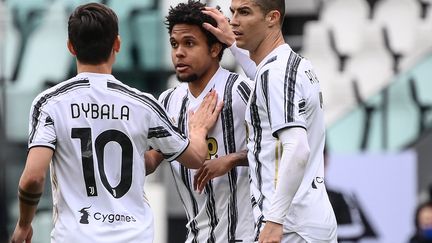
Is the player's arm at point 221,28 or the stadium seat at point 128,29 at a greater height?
the stadium seat at point 128,29

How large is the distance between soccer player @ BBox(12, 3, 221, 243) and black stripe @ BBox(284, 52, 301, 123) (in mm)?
685

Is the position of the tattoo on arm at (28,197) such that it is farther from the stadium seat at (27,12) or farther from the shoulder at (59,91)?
the stadium seat at (27,12)

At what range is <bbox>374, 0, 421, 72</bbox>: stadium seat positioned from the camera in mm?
14203

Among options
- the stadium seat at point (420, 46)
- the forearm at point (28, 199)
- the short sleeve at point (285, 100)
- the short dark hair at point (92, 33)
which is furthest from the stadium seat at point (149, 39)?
the forearm at point (28, 199)

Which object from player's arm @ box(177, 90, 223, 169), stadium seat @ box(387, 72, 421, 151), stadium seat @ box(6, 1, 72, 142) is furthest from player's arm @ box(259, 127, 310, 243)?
stadium seat @ box(6, 1, 72, 142)

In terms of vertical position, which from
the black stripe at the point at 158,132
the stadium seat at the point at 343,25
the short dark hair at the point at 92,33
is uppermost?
the stadium seat at the point at 343,25

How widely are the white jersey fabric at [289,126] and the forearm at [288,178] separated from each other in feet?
0.52

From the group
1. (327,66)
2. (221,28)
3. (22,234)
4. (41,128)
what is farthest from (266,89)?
(327,66)

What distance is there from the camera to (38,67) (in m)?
15.6

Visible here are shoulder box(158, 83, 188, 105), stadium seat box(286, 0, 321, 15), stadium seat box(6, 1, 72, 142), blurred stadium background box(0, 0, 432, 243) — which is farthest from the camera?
stadium seat box(6, 1, 72, 142)

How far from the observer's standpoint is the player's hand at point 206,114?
22.2 ft

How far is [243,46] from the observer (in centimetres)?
645

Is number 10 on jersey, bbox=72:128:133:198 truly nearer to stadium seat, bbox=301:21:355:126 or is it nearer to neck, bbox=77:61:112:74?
neck, bbox=77:61:112:74

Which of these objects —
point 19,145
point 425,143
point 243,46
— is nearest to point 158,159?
point 243,46
